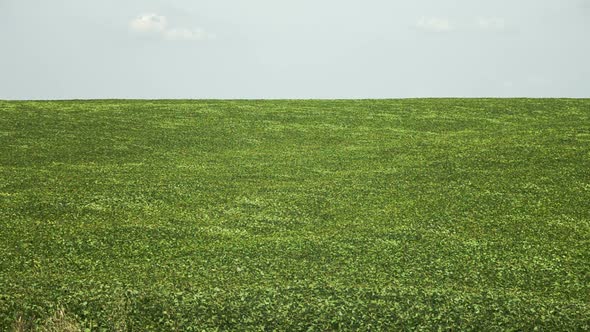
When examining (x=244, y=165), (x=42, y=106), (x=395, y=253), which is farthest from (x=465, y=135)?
(x=42, y=106)

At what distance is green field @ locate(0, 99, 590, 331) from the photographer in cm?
923

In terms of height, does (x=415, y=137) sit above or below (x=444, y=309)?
above

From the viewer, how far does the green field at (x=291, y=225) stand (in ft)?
30.3

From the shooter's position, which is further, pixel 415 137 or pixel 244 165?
pixel 415 137

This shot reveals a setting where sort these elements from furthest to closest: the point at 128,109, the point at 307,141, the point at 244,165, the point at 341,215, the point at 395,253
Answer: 1. the point at 128,109
2. the point at 307,141
3. the point at 244,165
4. the point at 341,215
5. the point at 395,253

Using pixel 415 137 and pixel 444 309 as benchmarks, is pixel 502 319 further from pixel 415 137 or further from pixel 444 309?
pixel 415 137

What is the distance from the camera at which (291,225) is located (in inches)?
496

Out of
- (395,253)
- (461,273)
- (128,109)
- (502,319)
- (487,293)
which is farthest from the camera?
(128,109)

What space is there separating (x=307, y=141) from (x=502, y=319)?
12228mm

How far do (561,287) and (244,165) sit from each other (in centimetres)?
961

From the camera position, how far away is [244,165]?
17.6m

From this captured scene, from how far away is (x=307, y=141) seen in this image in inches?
814

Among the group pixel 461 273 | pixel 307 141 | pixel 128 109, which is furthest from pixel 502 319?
pixel 128 109

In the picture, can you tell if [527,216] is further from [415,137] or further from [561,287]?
[415,137]
